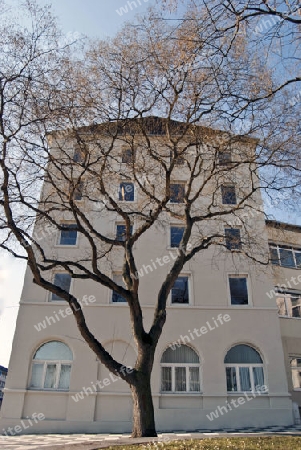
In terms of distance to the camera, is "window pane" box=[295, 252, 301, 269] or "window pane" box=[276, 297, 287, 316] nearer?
"window pane" box=[276, 297, 287, 316]

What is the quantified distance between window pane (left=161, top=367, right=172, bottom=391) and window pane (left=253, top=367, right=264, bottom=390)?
4155mm

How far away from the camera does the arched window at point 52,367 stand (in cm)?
1738

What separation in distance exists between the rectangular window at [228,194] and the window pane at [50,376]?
11238 millimetres

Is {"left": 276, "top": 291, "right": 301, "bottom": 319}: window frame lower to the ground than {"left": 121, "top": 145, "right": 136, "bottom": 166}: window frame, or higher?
lower

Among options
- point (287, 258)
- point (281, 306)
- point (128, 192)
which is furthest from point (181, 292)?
point (287, 258)

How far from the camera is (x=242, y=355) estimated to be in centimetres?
1833

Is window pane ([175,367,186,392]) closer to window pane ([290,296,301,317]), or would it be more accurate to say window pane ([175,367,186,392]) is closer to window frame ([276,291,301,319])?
window frame ([276,291,301,319])

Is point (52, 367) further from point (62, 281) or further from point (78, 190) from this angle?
point (78, 190)

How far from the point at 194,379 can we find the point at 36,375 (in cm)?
755

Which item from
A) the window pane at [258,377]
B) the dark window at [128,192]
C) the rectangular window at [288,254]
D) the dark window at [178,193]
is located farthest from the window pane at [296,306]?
the dark window at [128,192]

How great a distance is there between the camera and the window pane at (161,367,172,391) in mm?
17562

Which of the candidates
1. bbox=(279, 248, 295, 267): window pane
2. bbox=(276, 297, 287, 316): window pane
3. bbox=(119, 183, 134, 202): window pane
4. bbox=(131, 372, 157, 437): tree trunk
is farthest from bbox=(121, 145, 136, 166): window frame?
bbox=(279, 248, 295, 267): window pane

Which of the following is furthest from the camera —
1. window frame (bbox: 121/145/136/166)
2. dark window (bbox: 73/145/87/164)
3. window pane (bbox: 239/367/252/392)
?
window pane (bbox: 239/367/252/392)

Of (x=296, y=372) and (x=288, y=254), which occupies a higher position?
(x=288, y=254)
